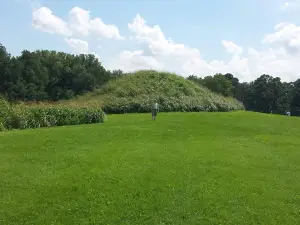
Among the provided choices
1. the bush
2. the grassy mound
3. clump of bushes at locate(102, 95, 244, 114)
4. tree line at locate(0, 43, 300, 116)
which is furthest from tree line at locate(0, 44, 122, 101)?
the bush

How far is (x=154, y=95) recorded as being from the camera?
1138 inches

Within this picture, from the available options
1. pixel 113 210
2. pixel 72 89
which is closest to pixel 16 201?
pixel 113 210

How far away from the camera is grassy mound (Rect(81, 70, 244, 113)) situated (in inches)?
1054

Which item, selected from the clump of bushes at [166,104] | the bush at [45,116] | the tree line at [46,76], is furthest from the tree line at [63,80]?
the bush at [45,116]

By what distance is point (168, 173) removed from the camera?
884 cm

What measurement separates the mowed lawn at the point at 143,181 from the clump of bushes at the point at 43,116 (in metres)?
2.50

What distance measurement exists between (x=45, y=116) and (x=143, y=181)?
32.7 feet

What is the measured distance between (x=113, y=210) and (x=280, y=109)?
242 ft

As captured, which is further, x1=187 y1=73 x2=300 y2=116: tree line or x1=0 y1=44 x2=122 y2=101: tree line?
x1=187 y1=73 x2=300 y2=116: tree line

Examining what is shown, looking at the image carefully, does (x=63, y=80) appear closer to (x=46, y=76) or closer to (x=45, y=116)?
(x=46, y=76)

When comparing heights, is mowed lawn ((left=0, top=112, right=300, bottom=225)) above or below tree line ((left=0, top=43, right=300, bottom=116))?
below

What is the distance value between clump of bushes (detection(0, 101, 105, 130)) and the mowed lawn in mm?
2498

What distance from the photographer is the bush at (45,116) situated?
15.8m

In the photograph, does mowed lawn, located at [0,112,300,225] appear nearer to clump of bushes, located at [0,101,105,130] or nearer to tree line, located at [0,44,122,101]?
clump of bushes, located at [0,101,105,130]
